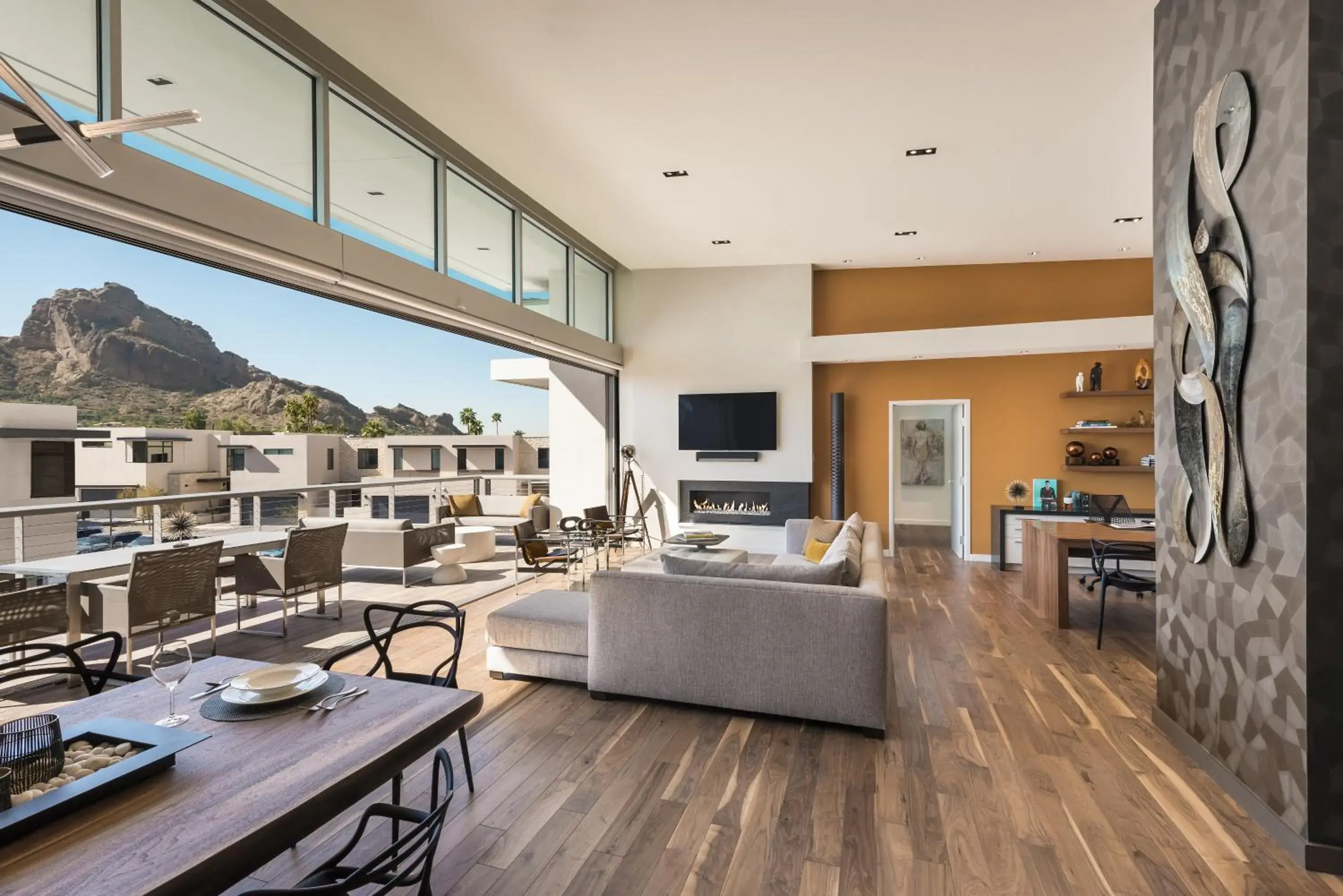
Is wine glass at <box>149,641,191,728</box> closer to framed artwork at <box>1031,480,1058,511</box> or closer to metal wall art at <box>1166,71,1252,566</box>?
metal wall art at <box>1166,71,1252,566</box>

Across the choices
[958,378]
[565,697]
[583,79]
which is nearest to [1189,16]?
[583,79]

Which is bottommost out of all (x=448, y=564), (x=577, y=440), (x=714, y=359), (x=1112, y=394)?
(x=448, y=564)

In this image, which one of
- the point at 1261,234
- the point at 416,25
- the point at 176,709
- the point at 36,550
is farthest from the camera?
the point at 36,550

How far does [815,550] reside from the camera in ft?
17.5

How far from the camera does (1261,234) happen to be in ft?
7.77

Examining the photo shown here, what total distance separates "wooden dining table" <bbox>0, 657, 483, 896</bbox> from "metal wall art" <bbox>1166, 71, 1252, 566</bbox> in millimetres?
2929

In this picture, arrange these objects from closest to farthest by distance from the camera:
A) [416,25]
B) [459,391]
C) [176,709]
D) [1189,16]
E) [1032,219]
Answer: [176,709] → [1189,16] → [416,25] → [1032,219] → [459,391]

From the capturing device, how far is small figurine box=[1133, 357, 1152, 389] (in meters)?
7.15

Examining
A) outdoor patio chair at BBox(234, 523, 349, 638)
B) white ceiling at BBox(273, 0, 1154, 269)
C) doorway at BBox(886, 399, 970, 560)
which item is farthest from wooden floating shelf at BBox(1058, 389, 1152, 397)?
outdoor patio chair at BBox(234, 523, 349, 638)

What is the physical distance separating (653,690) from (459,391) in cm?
2429

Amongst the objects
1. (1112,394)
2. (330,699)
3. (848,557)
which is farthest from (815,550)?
(1112,394)

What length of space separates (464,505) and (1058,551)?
662cm

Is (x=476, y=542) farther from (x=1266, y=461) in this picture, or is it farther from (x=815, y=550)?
(x=1266, y=461)

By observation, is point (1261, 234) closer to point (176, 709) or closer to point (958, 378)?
point (176, 709)
